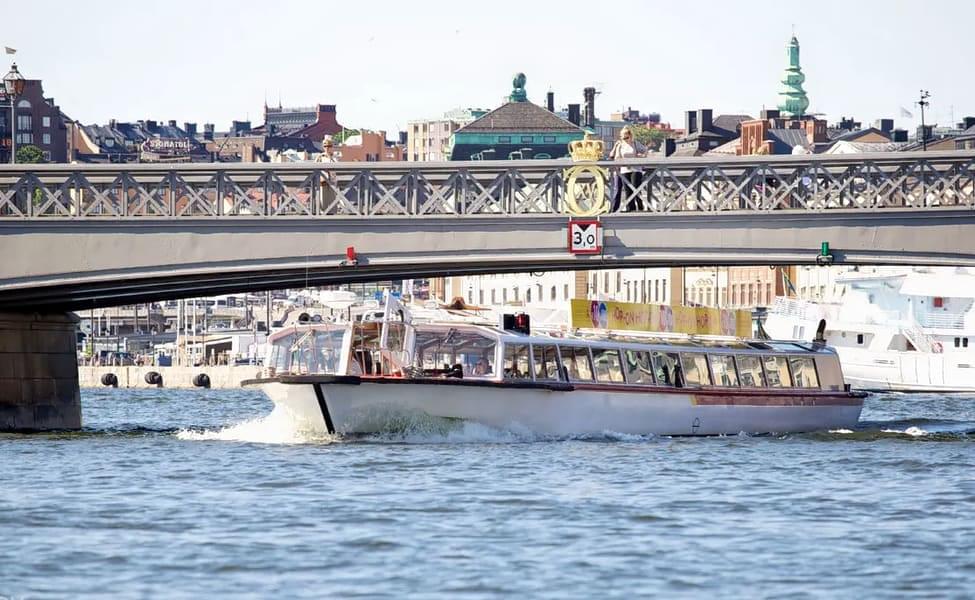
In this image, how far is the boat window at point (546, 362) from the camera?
44875 millimetres

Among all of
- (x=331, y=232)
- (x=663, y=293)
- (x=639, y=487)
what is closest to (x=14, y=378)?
(x=331, y=232)

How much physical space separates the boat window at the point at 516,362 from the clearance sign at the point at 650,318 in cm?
408

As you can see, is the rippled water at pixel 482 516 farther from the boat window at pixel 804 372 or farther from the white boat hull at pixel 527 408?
the boat window at pixel 804 372

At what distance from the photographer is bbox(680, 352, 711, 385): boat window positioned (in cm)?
4906

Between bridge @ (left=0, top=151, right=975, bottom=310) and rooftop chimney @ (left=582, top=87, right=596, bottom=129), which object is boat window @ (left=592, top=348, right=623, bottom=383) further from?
rooftop chimney @ (left=582, top=87, right=596, bottom=129)

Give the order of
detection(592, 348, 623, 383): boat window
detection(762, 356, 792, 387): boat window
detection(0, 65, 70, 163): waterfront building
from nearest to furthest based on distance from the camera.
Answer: detection(592, 348, 623, 383): boat window < detection(762, 356, 792, 387): boat window < detection(0, 65, 70, 163): waterfront building

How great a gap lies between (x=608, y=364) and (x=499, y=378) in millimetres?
3784

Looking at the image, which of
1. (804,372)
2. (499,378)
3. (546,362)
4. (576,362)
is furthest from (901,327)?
(499,378)

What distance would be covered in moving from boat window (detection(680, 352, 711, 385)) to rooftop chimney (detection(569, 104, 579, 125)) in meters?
126

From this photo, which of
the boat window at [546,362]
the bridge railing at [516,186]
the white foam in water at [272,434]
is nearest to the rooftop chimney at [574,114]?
the white foam in water at [272,434]

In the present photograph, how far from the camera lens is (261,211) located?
51875mm

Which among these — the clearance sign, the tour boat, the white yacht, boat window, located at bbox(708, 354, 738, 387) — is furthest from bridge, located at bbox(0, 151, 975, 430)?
the white yacht

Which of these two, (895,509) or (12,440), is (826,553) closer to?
(895,509)

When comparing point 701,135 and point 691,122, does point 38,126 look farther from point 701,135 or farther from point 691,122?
point 701,135
